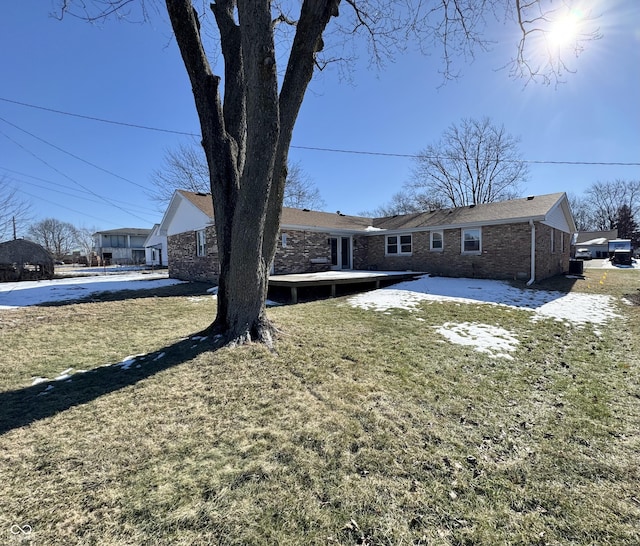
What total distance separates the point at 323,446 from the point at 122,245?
4890cm

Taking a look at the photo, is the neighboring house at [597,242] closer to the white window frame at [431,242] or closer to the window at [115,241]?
the white window frame at [431,242]

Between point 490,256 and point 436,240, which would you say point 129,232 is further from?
point 490,256

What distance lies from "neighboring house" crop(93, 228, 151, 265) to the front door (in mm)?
35288

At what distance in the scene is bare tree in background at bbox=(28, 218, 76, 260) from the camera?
52812 mm

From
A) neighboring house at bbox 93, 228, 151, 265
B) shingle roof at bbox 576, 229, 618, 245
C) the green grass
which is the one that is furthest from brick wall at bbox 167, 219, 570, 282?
shingle roof at bbox 576, 229, 618, 245

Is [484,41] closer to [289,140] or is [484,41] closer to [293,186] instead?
[289,140]

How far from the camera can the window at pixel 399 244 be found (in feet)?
53.1

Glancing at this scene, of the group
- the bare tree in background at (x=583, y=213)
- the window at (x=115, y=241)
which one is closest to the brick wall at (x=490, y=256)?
the window at (x=115, y=241)

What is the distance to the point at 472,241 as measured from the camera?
13.9 meters

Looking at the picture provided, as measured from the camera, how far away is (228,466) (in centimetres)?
221

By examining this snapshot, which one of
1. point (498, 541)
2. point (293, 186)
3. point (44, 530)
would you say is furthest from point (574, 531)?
point (293, 186)

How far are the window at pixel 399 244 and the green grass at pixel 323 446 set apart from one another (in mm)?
11483

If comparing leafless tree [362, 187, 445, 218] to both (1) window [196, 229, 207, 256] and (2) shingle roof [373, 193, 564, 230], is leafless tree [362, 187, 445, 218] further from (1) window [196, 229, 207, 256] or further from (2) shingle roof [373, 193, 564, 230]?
(1) window [196, 229, 207, 256]

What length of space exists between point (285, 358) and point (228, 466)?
6.73 ft
